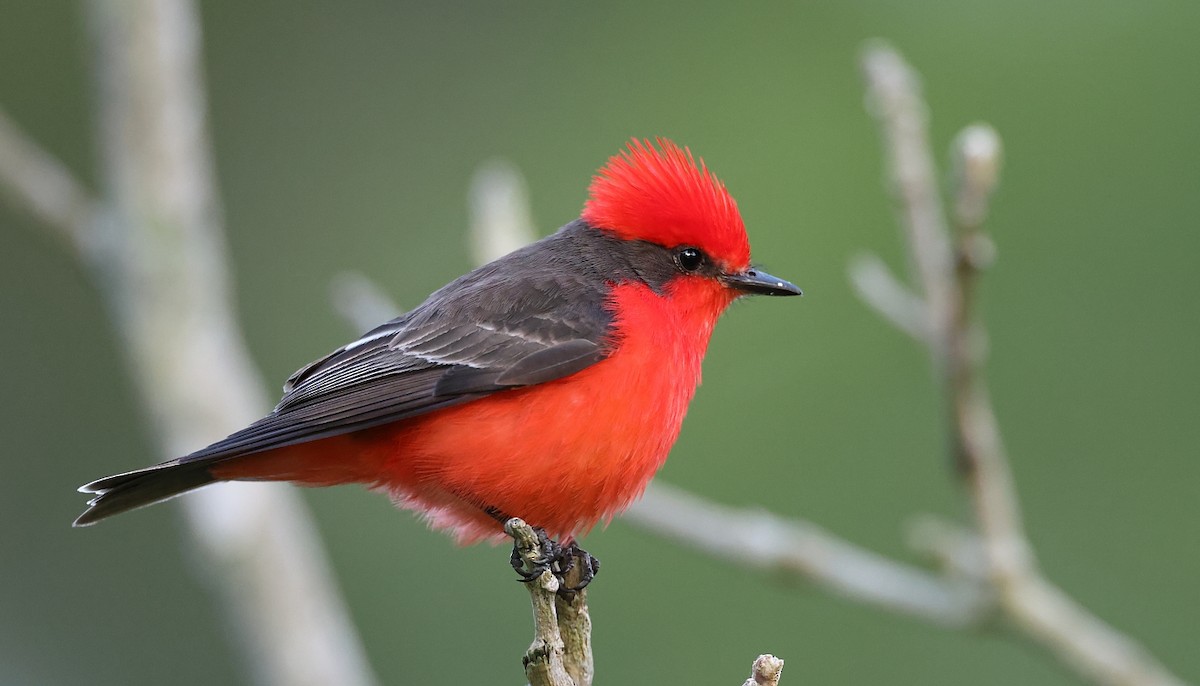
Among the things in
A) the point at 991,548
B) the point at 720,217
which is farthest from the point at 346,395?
the point at 991,548

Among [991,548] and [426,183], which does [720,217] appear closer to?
[991,548]

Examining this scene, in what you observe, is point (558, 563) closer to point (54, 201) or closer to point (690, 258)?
point (690, 258)

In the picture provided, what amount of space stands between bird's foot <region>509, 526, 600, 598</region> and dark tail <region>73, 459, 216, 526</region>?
1059 mm

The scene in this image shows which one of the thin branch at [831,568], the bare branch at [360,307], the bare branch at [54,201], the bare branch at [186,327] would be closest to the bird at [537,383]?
the thin branch at [831,568]

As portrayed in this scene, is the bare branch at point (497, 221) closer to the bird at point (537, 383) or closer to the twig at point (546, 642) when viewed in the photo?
the bird at point (537, 383)

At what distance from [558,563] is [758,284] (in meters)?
1.27

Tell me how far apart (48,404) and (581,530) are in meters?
6.20

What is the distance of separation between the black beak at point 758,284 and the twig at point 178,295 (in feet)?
9.07

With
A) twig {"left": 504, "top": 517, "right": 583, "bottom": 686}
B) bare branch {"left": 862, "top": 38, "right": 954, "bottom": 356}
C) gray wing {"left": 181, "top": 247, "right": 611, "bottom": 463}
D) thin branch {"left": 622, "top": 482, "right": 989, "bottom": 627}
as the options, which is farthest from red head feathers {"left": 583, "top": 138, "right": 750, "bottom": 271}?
→ twig {"left": 504, "top": 517, "right": 583, "bottom": 686}

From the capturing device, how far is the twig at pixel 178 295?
644 cm

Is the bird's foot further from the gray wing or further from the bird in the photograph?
the gray wing

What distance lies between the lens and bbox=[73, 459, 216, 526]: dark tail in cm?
431

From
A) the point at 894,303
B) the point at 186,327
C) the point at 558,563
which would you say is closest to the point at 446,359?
the point at 558,563

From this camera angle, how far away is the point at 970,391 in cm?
463
